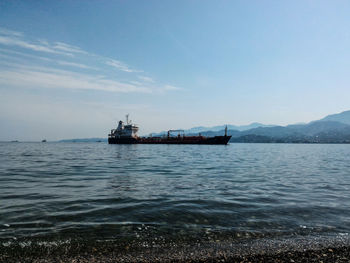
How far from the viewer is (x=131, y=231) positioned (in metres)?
5.83

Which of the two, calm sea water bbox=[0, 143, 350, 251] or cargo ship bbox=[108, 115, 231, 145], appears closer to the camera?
calm sea water bbox=[0, 143, 350, 251]

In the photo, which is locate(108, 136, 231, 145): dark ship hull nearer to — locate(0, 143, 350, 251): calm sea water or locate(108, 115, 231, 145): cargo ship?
locate(108, 115, 231, 145): cargo ship

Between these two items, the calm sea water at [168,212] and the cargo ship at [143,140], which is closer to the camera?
the calm sea water at [168,212]

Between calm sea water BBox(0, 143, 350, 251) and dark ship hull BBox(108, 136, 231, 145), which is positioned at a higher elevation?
dark ship hull BBox(108, 136, 231, 145)

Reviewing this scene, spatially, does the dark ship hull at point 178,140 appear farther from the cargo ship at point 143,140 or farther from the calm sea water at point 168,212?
the calm sea water at point 168,212

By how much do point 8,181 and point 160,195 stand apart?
991 centimetres

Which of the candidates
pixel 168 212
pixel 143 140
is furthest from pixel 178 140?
pixel 168 212

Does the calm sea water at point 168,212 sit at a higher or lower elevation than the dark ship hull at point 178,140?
lower

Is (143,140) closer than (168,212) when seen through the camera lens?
No

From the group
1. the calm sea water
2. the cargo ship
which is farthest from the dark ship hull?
the calm sea water

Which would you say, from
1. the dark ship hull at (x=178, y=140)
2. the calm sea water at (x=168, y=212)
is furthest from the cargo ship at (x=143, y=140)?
the calm sea water at (x=168, y=212)

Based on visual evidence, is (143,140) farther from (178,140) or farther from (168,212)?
(168,212)

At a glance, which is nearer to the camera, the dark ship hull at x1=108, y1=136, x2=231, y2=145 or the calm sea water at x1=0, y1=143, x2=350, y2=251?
the calm sea water at x1=0, y1=143, x2=350, y2=251

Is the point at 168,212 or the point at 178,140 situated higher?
the point at 178,140
